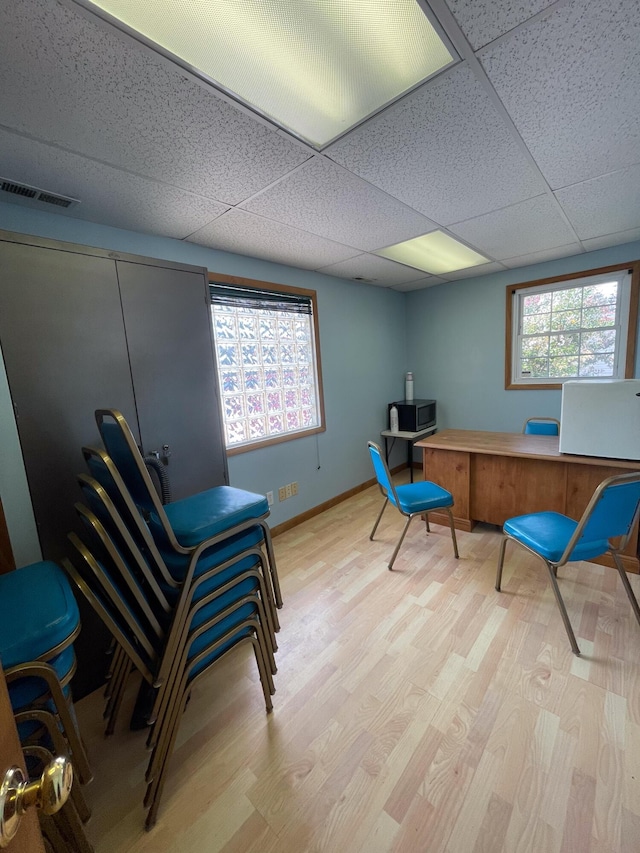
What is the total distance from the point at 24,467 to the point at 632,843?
236 centimetres

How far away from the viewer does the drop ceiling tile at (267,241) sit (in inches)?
80.2

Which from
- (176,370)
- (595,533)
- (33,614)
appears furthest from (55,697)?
(595,533)

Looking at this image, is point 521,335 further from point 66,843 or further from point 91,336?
point 66,843

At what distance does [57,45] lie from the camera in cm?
89

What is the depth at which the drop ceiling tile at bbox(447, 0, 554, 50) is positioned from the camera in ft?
2.82

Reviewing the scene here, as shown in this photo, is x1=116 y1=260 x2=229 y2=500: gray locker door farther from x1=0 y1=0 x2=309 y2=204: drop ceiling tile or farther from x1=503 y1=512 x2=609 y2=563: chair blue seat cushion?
x1=503 y1=512 x2=609 y2=563: chair blue seat cushion

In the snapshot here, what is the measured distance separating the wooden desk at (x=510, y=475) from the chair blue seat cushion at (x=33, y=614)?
8.05 ft

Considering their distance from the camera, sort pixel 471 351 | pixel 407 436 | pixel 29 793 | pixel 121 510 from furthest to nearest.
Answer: pixel 471 351
pixel 407 436
pixel 121 510
pixel 29 793

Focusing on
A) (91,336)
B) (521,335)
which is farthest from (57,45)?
(521,335)

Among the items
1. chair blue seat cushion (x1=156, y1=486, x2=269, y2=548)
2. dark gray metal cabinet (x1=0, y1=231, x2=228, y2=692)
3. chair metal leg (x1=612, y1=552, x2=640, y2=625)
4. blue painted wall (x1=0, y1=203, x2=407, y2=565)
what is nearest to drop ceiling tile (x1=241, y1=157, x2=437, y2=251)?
dark gray metal cabinet (x1=0, y1=231, x2=228, y2=692)

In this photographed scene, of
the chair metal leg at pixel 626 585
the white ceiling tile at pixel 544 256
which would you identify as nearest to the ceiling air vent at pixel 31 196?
the chair metal leg at pixel 626 585

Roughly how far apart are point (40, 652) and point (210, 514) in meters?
0.54

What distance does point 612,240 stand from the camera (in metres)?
2.81

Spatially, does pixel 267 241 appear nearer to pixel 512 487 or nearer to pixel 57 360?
pixel 57 360
